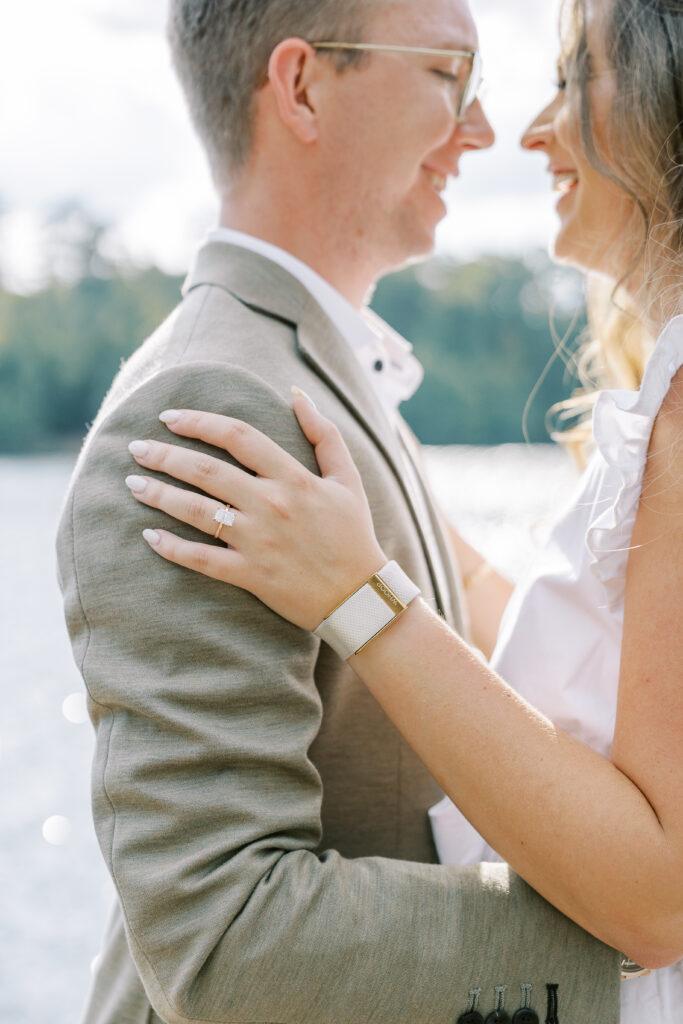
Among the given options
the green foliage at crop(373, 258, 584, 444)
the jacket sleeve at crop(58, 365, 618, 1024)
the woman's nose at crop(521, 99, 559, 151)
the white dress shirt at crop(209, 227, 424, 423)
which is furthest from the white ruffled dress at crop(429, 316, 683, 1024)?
the green foliage at crop(373, 258, 584, 444)

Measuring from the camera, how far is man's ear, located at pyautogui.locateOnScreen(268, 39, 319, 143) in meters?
1.93

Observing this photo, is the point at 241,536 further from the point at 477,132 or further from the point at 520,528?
the point at 520,528

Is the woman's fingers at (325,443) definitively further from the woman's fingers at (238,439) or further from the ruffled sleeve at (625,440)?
the ruffled sleeve at (625,440)

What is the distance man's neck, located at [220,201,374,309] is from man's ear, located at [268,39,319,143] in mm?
163

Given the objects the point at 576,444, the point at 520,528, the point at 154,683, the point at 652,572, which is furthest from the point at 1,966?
the point at 520,528

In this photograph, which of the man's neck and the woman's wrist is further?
the woman's wrist

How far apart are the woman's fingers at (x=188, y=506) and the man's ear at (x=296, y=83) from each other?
94 cm

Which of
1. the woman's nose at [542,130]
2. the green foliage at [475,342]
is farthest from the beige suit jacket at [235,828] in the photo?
the green foliage at [475,342]

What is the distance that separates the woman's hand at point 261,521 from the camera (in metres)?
1.38

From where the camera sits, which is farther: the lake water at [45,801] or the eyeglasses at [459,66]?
the lake water at [45,801]

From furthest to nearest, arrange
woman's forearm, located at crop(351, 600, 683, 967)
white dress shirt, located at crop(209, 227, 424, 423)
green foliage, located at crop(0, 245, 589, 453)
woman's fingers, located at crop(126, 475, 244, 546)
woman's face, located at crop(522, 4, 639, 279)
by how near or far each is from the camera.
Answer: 1. green foliage, located at crop(0, 245, 589, 453)
2. white dress shirt, located at crop(209, 227, 424, 423)
3. woman's face, located at crop(522, 4, 639, 279)
4. woman's fingers, located at crop(126, 475, 244, 546)
5. woman's forearm, located at crop(351, 600, 683, 967)

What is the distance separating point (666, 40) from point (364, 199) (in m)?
0.64

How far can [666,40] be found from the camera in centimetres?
166

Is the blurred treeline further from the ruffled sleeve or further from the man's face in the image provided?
the ruffled sleeve
